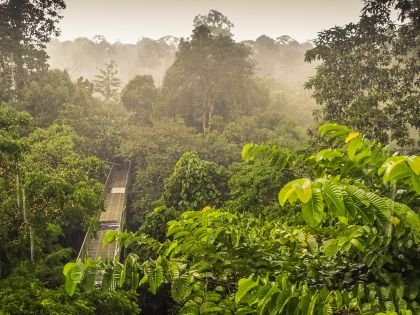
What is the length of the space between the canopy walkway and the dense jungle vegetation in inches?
28.1

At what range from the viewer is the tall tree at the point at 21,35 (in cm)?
2244

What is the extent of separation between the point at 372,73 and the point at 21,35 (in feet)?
62.4

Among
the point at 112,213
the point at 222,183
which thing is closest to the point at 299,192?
the point at 222,183

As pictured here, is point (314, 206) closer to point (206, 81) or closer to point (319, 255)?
point (319, 255)

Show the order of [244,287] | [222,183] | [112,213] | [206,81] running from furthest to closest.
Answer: [206,81] < [112,213] < [222,183] < [244,287]

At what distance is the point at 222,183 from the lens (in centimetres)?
1698

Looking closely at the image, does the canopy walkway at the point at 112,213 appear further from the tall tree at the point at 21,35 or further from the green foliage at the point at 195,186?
the tall tree at the point at 21,35

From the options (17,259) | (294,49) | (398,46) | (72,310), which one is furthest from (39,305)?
(294,49)

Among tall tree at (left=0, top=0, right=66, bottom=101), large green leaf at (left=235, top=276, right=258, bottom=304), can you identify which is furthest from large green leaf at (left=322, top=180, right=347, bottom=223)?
tall tree at (left=0, top=0, right=66, bottom=101)

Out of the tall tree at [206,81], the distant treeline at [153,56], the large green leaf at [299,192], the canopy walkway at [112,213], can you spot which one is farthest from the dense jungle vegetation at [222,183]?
the distant treeline at [153,56]

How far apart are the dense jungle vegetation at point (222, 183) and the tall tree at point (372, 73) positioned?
6 centimetres

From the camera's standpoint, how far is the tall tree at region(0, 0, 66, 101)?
73.6ft

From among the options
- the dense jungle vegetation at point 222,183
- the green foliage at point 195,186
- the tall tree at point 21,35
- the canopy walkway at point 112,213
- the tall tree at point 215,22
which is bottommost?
the canopy walkway at point 112,213

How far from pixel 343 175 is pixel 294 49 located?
6614 cm
